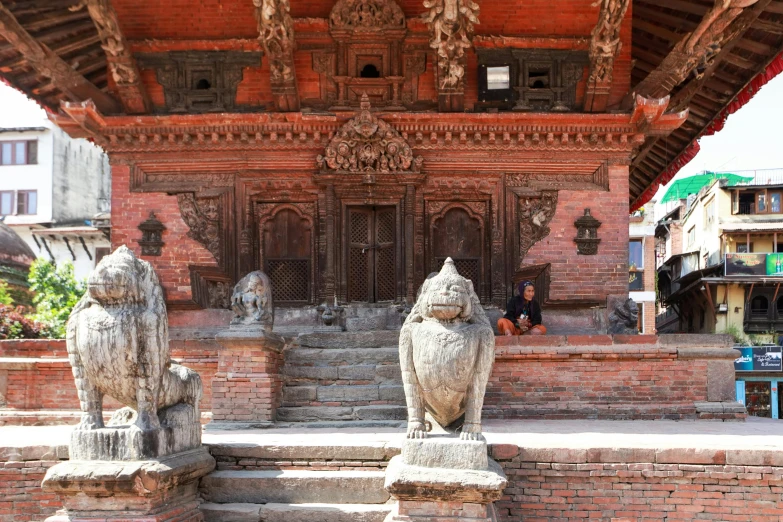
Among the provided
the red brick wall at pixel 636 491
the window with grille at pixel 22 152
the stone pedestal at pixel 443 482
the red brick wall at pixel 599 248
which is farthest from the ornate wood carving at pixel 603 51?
the window with grille at pixel 22 152

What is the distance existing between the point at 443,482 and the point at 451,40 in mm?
8115

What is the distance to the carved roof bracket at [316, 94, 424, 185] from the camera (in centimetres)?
1316

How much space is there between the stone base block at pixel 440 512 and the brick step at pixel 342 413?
128 inches

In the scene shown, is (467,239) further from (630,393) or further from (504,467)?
(504,467)

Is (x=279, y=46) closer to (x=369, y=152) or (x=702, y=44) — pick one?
(x=369, y=152)

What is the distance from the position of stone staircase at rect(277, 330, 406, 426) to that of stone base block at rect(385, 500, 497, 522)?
307 cm

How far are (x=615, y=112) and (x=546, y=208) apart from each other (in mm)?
1904

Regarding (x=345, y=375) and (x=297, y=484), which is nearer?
(x=297, y=484)

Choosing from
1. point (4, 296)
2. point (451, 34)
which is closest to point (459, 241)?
point (451, 34)

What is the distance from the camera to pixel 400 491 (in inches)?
241

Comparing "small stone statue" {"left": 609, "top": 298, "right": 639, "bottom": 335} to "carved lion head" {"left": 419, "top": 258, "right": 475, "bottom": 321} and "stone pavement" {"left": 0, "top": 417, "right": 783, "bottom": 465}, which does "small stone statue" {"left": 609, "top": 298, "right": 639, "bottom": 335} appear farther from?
"carved lion head" {"left": 419, "top": 258, "right": 475, "bottom": 321}

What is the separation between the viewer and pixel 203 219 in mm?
13539

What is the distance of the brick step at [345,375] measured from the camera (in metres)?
10.2

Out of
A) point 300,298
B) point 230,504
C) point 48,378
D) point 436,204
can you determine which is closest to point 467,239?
point 436,204
